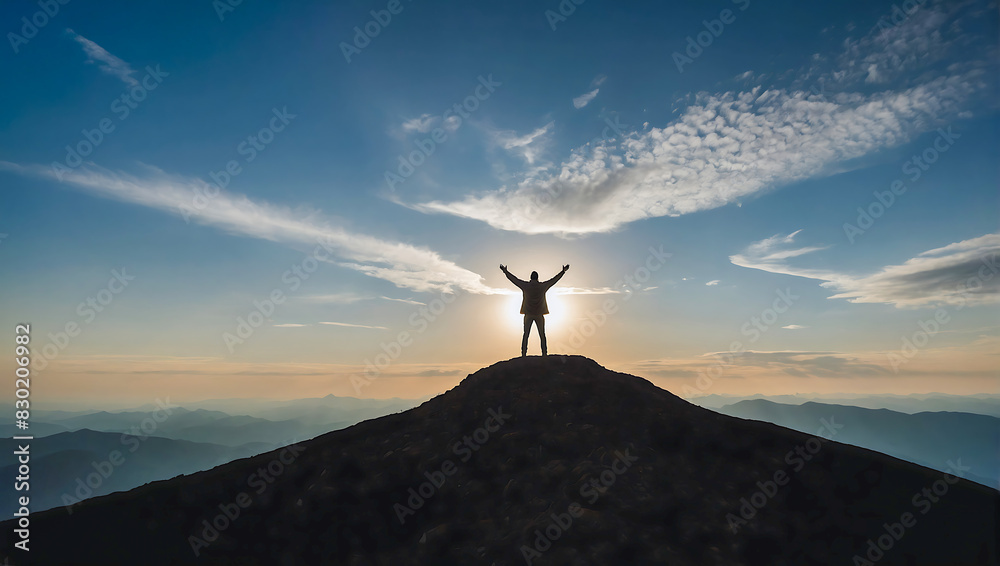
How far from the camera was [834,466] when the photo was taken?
13.6 meters

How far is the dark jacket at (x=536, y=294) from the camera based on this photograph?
19375 mm

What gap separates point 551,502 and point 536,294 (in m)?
9.22

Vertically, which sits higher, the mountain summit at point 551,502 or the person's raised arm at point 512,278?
the person's raised arm at point 512,278

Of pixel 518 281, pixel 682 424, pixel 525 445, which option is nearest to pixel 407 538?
pixel 525 445

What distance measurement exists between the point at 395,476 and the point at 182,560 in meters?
5.52

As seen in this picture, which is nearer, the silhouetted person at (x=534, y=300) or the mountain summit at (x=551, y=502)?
the mountain summit at (x=551, y=502)

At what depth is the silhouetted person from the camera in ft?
63.6

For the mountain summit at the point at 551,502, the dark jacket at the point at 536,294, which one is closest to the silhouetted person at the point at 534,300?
the dark jacket at the point at 536,294

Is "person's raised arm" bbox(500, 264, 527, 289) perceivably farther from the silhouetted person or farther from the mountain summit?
the mountain summit

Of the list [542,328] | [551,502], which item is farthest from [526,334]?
[551,502]

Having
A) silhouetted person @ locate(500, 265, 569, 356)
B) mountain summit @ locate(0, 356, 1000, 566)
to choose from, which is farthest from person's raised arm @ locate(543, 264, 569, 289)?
mountain summit @ locate(0, 356, 1000, 566)

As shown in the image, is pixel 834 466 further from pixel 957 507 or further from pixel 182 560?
pixel 182 560

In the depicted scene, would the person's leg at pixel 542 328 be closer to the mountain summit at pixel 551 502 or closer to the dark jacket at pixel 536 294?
the dark jacket at pixel 536 294

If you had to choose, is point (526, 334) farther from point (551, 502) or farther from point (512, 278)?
point (551, 502)
